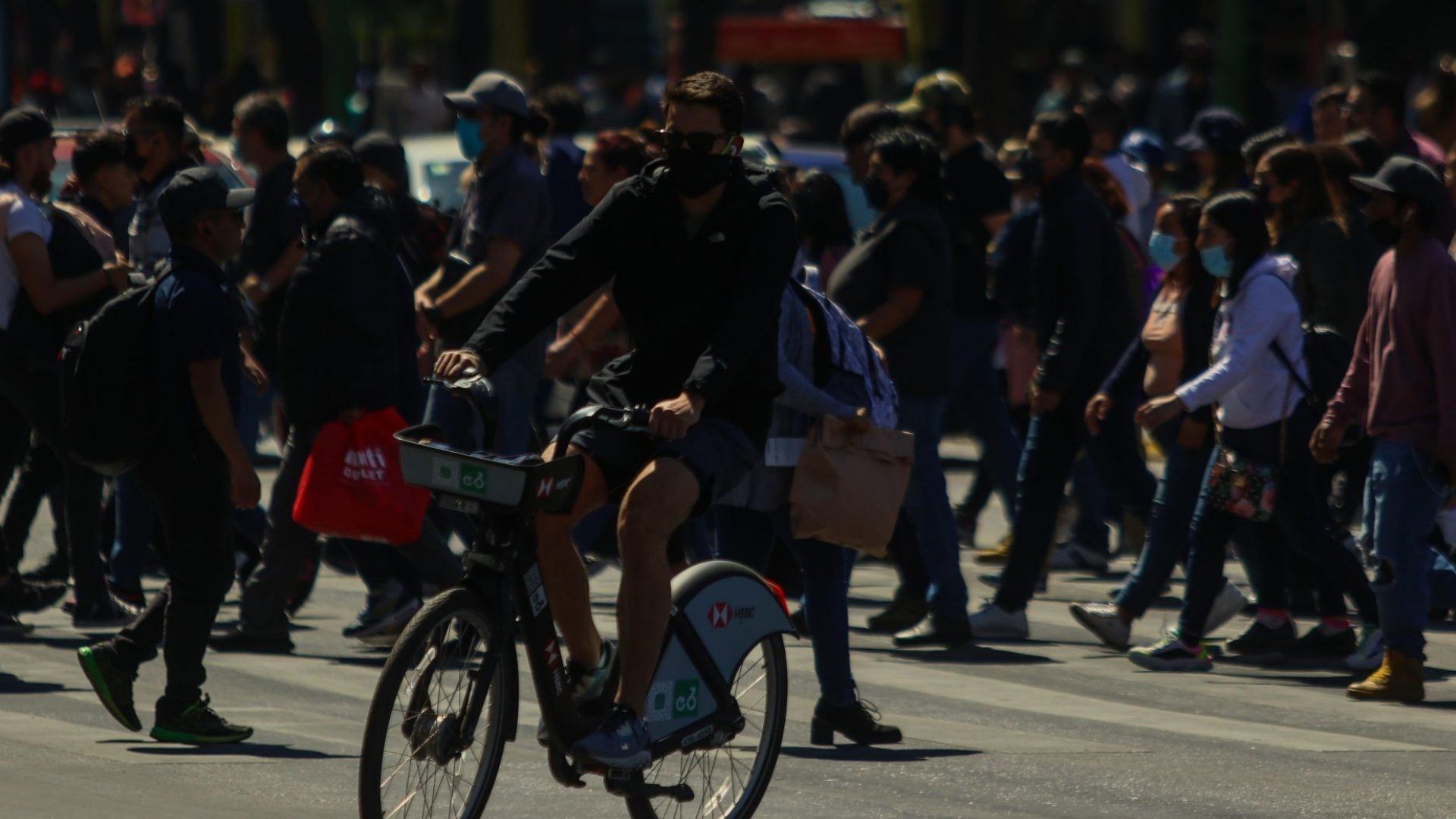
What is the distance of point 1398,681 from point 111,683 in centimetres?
411

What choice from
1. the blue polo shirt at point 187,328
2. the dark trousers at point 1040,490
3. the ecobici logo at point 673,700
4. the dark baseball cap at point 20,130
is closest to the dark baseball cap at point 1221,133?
the dark trousers at point 1040,490

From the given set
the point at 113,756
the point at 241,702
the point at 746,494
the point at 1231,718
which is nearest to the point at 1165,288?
the point at 1231,718

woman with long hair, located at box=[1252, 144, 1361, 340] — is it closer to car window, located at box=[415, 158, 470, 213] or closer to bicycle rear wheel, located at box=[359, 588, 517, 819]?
bicycle rear wheel, located at box=[359, 588, 517, 819]

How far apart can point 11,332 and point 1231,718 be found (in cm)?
463

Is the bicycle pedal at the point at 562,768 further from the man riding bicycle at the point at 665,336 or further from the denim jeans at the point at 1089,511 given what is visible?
the denim jeans at the point at 1089,511

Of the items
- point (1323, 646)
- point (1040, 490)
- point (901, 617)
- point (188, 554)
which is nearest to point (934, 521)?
point (1040, 490)

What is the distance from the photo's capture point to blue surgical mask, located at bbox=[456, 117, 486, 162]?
35.2 ft

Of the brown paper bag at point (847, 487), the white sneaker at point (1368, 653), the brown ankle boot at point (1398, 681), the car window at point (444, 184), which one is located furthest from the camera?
the car window at point (444, 184)

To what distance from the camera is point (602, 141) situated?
36.0ft

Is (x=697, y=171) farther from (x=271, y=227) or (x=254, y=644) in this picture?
(x=271, y=227)

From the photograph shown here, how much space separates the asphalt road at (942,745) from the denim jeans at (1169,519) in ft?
1.04

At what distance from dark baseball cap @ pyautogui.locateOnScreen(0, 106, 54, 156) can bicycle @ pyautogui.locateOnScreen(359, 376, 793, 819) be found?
4.52 metres

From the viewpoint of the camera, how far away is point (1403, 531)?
841cm

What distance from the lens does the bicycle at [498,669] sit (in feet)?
19.0
